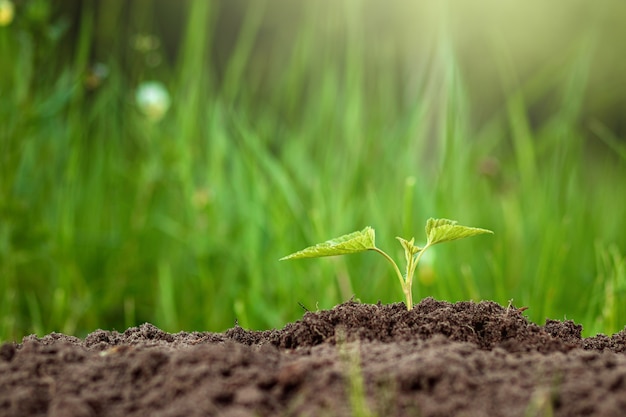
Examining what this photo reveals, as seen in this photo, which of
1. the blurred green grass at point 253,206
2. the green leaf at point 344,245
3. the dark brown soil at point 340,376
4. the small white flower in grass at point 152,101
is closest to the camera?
the dark brown soil at point 340,376

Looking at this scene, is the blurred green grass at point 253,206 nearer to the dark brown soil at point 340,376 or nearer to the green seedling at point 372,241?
the green seedling at point 372,241

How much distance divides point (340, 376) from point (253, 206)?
178 cm

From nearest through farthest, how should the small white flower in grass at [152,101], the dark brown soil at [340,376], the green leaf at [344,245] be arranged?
1. the dark brown soil at [340,376]
2. the green leaf at [344,245]
3. the small white flower in grass at [152,101]

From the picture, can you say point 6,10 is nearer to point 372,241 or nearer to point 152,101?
point 152,101

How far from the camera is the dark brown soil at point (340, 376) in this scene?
979 mm

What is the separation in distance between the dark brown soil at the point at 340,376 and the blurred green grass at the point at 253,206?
1069 millimetres

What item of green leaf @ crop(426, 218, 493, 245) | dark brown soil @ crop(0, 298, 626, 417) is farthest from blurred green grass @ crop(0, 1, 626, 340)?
dark brown soil @ crop(0, 298, 626, 417)

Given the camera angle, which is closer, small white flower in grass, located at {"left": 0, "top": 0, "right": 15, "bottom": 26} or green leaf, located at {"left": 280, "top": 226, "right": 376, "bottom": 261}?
green leaf, located at {"left": 280, "top": 226, "right": 376, "bottom": 261}

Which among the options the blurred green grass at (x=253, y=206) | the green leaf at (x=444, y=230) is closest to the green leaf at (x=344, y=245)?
the green leaf at (x=444, y=230)

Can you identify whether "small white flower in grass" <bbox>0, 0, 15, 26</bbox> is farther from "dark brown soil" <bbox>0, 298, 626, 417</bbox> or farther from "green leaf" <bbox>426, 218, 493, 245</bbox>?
"green leaf" <bbox>426, 218, 493, 245</bbox>

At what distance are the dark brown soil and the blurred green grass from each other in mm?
1069

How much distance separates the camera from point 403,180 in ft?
9.34

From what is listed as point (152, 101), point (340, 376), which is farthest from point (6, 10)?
point (340, 376)

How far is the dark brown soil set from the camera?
0.98 metres
